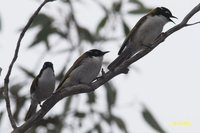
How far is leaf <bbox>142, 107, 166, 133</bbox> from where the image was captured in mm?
4043

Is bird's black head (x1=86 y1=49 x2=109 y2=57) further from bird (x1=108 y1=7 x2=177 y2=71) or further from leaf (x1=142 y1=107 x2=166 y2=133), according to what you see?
leaf (x1=142 y1=107 x2=166 y2=133)

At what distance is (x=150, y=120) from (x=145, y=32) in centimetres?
78

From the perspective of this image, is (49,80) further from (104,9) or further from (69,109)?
(104,9)

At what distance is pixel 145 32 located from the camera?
3691 millimetres

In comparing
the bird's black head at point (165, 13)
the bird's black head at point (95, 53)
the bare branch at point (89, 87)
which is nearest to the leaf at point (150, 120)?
the bird's black head at point (95, 53)

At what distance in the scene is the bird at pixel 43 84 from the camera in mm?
3461

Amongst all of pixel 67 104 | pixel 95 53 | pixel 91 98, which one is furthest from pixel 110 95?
pixel 95 53

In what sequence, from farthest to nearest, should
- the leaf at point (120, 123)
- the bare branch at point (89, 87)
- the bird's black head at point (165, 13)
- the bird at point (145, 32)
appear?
the leaf at point (120, 123), the bird's black head at point (165, 13), the bird at point (145, 32), the bare branch at point (89, 87)

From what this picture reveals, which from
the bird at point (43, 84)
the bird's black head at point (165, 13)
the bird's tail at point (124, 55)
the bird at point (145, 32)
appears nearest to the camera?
the bird's tail at point (124, 55)

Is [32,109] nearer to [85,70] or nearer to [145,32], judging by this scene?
[85,70]

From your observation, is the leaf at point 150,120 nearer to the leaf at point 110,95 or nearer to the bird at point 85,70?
the leaf at point 110,95

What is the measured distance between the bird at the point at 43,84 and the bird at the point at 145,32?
1.48 feet

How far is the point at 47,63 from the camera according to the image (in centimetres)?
368

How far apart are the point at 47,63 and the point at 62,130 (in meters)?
0.50
